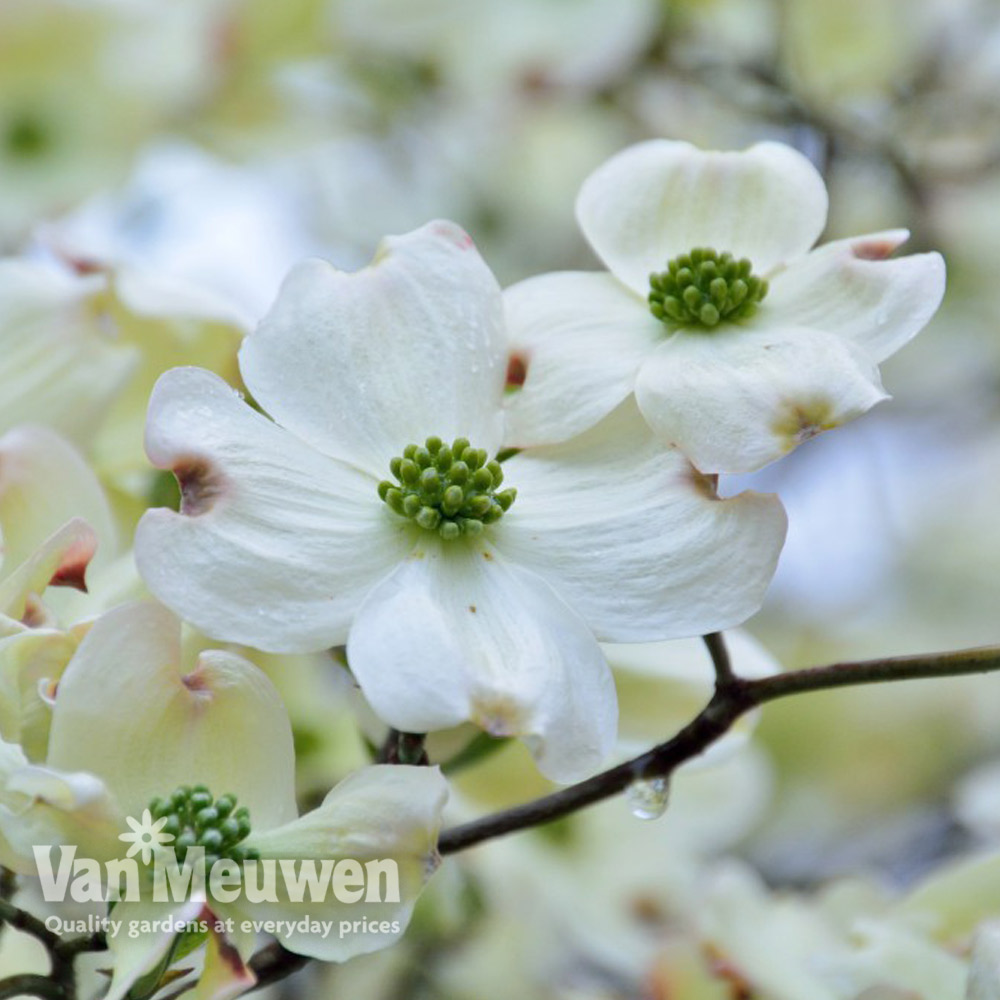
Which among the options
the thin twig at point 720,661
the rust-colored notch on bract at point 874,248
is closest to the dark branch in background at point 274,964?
the thin twig at point 720,661

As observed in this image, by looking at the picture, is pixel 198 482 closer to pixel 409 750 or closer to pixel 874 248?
pixel 409 750

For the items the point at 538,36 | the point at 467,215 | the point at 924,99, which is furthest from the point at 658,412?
the point at 467,215

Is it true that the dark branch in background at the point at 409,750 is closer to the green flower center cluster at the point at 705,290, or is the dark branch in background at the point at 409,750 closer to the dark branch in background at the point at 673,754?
the dark branch in background at the point at 673,754

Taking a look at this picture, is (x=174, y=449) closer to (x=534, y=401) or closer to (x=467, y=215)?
(x=534, y=401)

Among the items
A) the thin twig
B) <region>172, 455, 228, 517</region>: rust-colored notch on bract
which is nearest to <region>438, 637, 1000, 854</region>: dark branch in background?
the thin twig

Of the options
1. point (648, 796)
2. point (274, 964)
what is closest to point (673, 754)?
point (648, 796)
